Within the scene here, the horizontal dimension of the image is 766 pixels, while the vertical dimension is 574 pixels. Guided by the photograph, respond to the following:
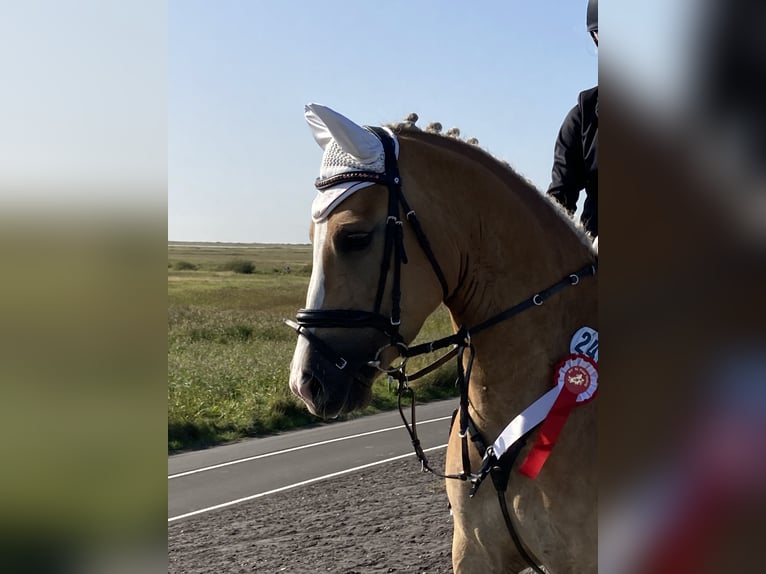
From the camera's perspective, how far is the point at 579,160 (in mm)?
3549

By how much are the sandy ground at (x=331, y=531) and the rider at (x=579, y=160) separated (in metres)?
4.06

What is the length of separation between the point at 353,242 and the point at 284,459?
32.6 feet

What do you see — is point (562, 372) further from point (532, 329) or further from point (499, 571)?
point (499, 571)

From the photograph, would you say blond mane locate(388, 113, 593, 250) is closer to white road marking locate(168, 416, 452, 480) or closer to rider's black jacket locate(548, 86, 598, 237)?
rider's black jacket locate(548, 86, 598, 237)

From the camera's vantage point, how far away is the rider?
333 cm

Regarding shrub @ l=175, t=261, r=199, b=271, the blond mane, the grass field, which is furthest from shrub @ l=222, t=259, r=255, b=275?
the blond mane

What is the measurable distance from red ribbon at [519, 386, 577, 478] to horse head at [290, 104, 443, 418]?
0.59 m

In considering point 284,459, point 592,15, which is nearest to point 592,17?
point 592,15

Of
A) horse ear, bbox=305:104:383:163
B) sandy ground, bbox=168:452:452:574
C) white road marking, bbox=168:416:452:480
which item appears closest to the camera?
horse ear, bbox=305:104:383:163

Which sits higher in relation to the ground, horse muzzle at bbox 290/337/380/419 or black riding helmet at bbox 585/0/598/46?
black riding helmet at bbox 585/0/598/46

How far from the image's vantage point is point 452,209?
2764 millimetres
